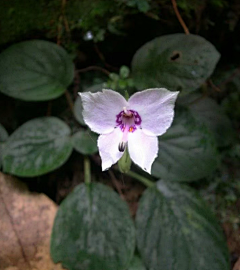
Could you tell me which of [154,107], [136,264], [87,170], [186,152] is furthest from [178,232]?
[154,107]

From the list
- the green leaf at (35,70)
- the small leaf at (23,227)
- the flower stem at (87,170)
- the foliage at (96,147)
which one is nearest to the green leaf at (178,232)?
the foliage at (96,147)

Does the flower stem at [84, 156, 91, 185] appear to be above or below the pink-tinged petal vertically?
below

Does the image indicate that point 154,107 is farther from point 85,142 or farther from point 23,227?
point 23,227

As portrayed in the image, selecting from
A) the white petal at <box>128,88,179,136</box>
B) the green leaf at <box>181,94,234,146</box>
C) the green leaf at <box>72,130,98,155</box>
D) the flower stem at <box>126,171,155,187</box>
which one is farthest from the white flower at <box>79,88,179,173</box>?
the green leaf at <box>181,94,234,146</box>

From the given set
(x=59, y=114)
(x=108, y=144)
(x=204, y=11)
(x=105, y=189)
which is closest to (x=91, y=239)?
(x=105, y=189)

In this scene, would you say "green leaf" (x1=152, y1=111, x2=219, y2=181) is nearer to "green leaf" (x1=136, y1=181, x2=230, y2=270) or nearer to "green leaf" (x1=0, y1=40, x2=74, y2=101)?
"green leaf" (x1=136, y1=181, x2=230, y2=270)

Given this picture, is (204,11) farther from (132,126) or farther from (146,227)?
(146,227)

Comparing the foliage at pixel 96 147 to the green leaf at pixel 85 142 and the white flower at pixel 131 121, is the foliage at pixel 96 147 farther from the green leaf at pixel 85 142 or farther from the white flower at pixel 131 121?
the white flower at pixel 131 121
